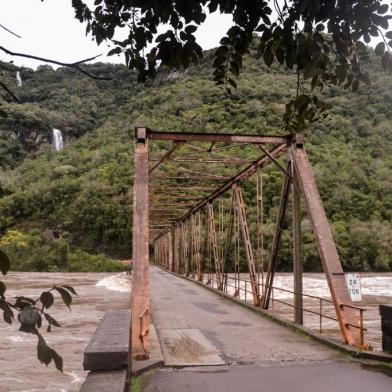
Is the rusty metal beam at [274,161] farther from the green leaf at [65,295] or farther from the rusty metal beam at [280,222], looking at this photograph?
the green leaf at [65,295]

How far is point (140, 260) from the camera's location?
7207mm

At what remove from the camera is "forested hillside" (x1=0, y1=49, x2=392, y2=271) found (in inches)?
2044

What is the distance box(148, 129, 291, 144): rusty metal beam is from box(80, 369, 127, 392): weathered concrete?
18.2ft

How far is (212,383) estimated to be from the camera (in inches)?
206

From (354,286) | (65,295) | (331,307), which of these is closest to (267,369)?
(354,286)

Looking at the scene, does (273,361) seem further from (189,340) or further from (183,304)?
(183,304)

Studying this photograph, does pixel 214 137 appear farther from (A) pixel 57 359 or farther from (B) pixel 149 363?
(A) pixel 57 359

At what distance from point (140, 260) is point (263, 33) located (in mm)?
5181

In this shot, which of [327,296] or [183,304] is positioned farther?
[327,296]

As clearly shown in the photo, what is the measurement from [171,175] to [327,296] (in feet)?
46.5

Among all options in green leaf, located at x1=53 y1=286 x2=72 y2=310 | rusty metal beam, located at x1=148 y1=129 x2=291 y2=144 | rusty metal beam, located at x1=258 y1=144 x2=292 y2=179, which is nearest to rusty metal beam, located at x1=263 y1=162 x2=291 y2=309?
rusty metal beam, located at x1=258 y1=144 x2=292 y2=179

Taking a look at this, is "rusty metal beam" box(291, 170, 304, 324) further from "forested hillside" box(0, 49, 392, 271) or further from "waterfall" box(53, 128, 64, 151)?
"waterfall" box(53, 128, 64, 151)

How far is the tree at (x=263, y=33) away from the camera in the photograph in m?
2.21

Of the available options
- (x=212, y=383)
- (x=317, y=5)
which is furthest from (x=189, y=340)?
(x=317, y=5)
